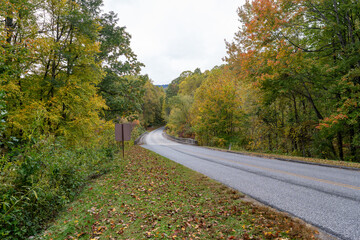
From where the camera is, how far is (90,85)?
1016 centimetres

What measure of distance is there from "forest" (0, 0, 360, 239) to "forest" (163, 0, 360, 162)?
0.07 meters

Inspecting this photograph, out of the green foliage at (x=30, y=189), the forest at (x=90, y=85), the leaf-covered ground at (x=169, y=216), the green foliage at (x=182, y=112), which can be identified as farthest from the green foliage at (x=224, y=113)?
the green foliage at (x=30, y=189)

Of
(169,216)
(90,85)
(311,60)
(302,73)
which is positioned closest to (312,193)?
(169,216)

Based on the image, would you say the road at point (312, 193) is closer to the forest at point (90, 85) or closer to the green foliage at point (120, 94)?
the forest at point (90, 85)

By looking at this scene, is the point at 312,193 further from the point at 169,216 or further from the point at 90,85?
the point at 90,85

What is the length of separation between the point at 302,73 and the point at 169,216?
1219cm

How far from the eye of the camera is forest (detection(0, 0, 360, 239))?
451 cm

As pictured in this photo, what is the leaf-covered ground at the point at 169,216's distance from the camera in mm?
3371

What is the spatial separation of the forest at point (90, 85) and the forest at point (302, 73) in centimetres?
7

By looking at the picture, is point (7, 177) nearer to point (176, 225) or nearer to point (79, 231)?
point (79, 231)

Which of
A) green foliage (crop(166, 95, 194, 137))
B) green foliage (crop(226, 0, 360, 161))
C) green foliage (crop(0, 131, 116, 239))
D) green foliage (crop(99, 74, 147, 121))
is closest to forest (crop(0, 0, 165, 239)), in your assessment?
green foliage (crop(0, 131, 116, 239))

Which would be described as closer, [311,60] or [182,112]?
[311,60]

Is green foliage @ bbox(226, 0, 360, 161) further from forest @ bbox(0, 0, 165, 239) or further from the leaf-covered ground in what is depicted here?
forest @ bbox(0, 0, 165, 239)

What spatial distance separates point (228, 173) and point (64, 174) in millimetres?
5956
